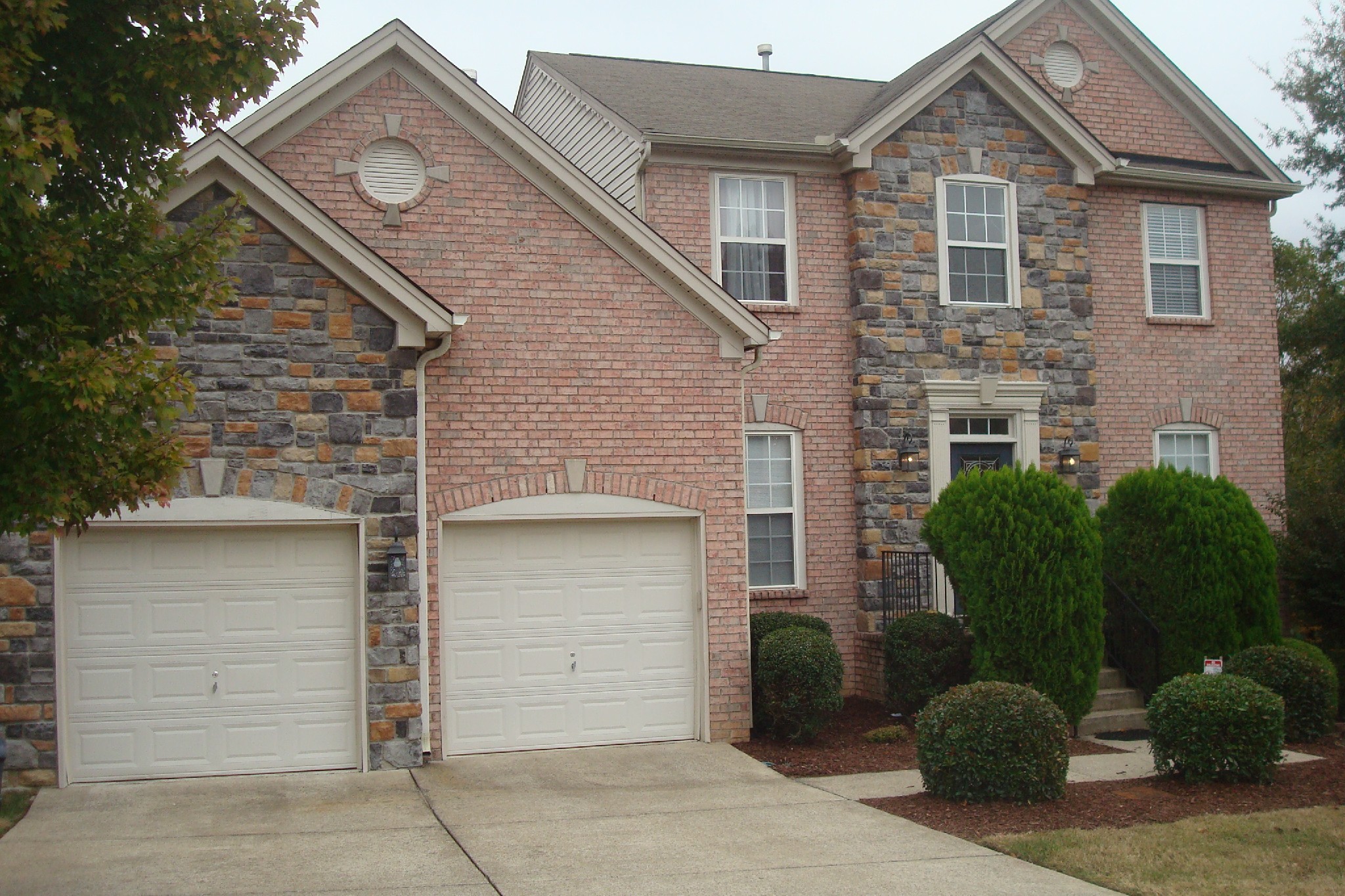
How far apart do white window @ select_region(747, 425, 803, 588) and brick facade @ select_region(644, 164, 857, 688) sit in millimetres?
111

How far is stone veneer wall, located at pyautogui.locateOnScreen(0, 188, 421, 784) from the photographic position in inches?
424

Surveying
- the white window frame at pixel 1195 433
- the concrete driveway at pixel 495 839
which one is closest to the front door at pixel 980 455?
the white window frame at pixel 1195 433

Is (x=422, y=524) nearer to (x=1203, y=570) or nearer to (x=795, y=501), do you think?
(x=795, y=501)

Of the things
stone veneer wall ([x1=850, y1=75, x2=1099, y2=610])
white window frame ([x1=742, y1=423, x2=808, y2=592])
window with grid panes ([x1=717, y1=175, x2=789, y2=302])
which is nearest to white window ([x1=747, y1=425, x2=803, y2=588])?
white window frame ([x1=742, y1=423, x2=808, y2=592])

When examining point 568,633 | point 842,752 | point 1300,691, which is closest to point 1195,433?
point 1300,691

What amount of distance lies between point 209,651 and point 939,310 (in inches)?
364

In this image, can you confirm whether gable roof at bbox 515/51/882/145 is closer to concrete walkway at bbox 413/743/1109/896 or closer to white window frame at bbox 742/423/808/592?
white window frame at bbox 742/423/808/592

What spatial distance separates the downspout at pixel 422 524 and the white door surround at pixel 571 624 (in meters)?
0.41

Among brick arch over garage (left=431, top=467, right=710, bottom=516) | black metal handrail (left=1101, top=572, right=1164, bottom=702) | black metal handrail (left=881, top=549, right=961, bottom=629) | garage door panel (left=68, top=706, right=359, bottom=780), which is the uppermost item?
brick arch over garage (left=431, top=467, right=710, bottom=516)

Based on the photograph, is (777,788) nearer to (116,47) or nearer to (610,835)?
(610,835)

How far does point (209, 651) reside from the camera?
10953mm

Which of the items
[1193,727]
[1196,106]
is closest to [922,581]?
[1193,727]

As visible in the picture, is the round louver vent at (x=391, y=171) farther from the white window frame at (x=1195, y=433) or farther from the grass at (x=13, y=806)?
the white window frame at (x=1195, y=433)

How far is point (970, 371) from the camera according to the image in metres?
15.6
